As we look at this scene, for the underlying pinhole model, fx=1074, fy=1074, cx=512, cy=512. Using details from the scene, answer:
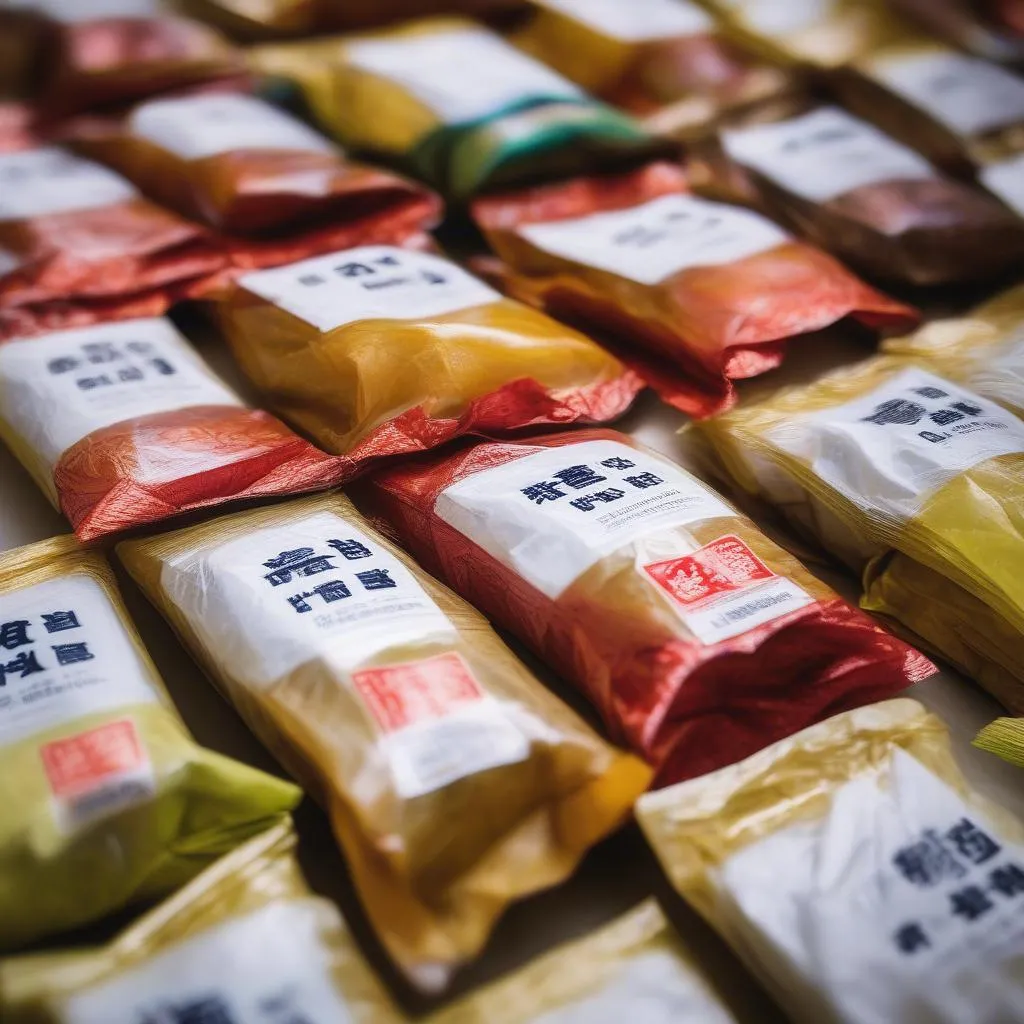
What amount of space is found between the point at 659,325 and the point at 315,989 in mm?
685

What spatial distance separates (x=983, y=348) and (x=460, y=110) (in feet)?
2.16

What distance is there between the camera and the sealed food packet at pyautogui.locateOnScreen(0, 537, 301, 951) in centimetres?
59

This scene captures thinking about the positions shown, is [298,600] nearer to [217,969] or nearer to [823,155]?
[217,969]

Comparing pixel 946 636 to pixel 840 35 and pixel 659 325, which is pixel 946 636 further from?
pixel 840 35

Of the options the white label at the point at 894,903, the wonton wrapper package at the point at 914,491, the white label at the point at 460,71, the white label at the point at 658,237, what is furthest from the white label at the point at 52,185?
the white label at the point at 894,903

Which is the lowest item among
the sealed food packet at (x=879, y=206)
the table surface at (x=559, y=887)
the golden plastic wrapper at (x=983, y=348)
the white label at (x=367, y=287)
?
the table surface at (x=559, y=887)

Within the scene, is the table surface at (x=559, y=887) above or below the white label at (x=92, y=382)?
below

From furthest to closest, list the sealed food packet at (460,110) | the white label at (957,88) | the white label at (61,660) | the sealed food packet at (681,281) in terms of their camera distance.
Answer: the white label at (957,88) → the sealed food packet at (460,110) → the sealed food packet at (681,281) → the white label at (61,660)

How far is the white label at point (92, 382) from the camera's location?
2.89 feet

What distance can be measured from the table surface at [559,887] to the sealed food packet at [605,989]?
0.12 ft

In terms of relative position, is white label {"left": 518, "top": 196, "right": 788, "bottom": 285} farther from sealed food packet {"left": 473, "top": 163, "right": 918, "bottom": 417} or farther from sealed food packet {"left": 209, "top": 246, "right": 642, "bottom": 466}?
sealed food packet {"left": 209, "top": 246, "right": 642, "bottom": 466}

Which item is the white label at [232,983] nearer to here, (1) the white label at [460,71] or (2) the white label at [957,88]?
(1) the white label at [460,71]

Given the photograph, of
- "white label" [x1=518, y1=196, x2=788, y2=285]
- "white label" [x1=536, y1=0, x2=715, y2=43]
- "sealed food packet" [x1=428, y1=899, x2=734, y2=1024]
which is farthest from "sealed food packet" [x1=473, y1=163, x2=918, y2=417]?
"sealed food packet" [x1=428, y1=899, x2=734, y2=1024]

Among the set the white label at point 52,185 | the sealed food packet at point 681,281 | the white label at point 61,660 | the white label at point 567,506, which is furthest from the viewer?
the white label at point 52,185
